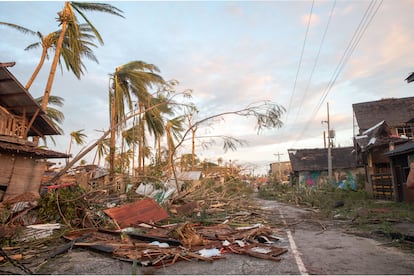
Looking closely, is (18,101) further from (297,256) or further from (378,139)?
(378,139)

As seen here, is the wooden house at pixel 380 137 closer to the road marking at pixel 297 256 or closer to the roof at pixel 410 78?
the roof at pixel 410 78

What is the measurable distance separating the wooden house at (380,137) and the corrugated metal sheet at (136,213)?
13.4 meters

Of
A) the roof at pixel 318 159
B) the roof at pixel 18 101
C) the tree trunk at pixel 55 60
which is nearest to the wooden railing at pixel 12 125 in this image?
the roof at pixel 18 101

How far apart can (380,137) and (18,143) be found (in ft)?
64.7

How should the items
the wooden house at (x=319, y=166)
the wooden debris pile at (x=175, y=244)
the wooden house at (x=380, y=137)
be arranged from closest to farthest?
1. the wooden debris pile at (x=175, y=244)
2. the wooden house at (x=380, y=137)
3. the wooden house at (x=319, y=166)

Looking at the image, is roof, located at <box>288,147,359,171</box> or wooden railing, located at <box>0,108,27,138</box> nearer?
wooden railing, located at <box>0,108,27,138</box>

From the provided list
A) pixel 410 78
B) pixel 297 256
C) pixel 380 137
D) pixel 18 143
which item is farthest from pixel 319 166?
pixel 18 143

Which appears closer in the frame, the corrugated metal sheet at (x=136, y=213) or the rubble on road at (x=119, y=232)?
the rubble on road at (x=119, y=232)

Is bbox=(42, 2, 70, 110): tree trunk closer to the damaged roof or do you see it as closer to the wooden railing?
the wooden railing

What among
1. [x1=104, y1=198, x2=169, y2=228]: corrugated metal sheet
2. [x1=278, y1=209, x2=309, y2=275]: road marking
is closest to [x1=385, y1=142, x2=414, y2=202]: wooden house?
[x1=278, y1=209, x2=309, y2=275]: road marking

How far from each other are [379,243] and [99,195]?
836cm

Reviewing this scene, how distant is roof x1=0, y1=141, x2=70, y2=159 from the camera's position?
929 centimetres

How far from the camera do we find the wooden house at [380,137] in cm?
1767

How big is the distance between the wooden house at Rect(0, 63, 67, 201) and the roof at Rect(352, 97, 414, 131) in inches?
934
